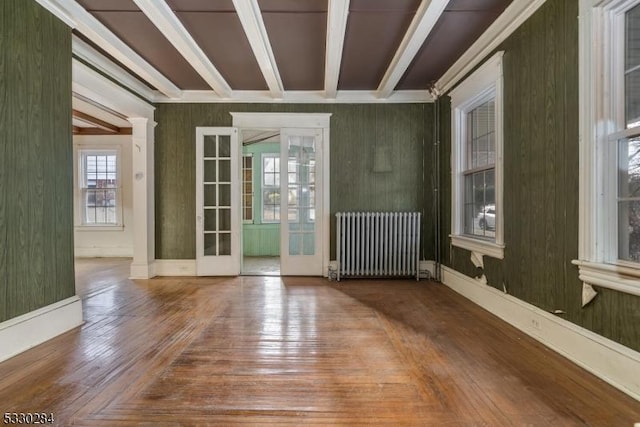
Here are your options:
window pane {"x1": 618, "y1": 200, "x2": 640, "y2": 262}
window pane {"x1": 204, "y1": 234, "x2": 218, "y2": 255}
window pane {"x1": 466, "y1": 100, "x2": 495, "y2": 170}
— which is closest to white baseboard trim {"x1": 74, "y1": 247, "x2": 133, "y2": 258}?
window pane {"x1": 204, "y1": 234, "x2": 218, "y2": 255}

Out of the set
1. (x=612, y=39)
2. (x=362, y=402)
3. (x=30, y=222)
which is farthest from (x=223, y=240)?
(x=612, y=39)

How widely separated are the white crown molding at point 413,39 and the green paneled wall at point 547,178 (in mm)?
748

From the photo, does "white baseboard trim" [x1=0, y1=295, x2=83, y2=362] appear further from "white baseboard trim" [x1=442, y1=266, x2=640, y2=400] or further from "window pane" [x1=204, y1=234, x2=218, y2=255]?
"white baseboard trim" [x1=442, y1=266, x2=640, y2=400]

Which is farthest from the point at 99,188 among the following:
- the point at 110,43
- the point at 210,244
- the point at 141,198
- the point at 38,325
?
the point at 38,325

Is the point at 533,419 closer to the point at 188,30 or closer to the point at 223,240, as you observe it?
the point at 188,30

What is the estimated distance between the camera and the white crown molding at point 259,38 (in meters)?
2.70

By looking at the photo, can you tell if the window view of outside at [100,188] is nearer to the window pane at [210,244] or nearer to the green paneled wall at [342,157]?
the green paneled wall at [342,157]

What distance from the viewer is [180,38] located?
314 cm

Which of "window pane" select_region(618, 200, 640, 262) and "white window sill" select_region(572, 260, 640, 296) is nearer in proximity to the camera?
"white window sill" select_region(572, 260, 640, 296)

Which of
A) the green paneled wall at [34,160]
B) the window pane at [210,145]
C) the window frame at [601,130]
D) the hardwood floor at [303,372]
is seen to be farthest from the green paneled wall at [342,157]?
the window frame at [601,130]

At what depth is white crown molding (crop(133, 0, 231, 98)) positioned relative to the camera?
2.71 m

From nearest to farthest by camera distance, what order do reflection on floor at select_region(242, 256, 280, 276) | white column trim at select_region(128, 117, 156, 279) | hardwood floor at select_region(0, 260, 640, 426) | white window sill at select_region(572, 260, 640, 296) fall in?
hardwood floor at select_region(0, 260, 640, 426) → white window sill at select_region(572, 260, 640, 296) → white column trim at select_region(128, 117, 156, 279) → reflection on floor at select_region(242, 256, 280, 276)

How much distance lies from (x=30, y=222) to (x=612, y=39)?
4.11 metres

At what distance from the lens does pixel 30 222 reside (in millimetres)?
2482
